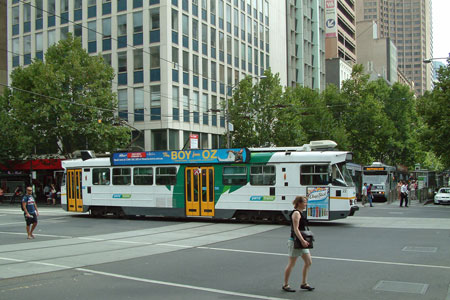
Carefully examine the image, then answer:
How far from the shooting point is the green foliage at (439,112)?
3169 cm

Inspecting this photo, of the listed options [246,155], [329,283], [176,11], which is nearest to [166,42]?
[176,11]

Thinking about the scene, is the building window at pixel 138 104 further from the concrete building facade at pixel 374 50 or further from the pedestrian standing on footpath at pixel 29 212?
the concrete building facade at pixel 374 50

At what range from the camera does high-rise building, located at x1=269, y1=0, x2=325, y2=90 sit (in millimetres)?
61778

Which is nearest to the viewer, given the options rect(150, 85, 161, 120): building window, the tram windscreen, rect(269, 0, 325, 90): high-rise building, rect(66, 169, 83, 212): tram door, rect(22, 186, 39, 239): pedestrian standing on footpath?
rect(22, 186, 39, 239): pedestrian standing on footpath

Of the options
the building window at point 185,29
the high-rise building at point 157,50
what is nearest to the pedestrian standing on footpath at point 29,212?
the high-rise building at point 157,50

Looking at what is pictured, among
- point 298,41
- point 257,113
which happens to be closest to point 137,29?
point 257,113

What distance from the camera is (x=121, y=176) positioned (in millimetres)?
22766

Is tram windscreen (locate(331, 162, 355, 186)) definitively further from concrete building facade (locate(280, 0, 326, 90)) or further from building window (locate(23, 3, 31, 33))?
concrete building facade (locate(280, 0, 326, 90))

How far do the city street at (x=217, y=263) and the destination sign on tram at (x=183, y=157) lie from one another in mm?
3147

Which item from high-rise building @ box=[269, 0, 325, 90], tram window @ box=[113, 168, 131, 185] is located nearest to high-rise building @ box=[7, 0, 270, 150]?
high-rise building @ box=[269, 0, 325, 90]

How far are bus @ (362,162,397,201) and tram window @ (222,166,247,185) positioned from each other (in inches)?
937

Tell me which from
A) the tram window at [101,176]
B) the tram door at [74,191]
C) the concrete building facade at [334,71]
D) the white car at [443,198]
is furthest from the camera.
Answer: the concrete building facade at [334,71]

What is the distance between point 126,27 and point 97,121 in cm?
1048

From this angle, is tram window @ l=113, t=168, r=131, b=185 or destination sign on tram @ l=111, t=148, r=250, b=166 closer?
destination sign on tram @ l=111, t=148, r=250, b=166
